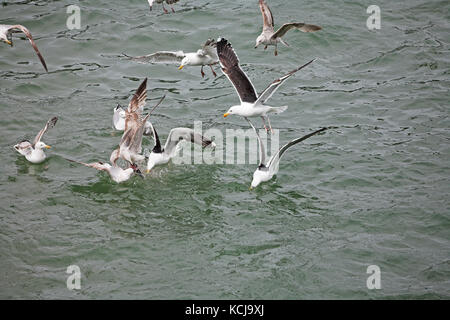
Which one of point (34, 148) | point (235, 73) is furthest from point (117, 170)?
point (235, 73)

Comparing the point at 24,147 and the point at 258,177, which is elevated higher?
the point at 24,147

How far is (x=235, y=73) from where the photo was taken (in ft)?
37.7

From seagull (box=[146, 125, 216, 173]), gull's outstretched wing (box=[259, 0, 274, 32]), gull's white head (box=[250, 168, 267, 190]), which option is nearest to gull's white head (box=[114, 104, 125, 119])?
seagull (box=[146, 125, 216, 173])

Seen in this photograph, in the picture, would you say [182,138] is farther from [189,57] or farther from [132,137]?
[189,57]

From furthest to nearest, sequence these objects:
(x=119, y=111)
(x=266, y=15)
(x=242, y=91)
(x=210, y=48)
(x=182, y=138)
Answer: (x=266, y=15), (x=119, y=111), (x=210, y=48), (x=182, y=138), (x=242, y=91)

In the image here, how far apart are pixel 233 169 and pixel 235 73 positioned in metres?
1.77

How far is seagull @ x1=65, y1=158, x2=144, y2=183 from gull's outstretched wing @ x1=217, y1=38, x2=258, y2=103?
2296 mm

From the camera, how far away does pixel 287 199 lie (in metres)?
10.9

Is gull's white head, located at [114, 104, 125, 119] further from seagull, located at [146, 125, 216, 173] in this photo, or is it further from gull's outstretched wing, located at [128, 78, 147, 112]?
seagull, located at [146, 125, 216, 173]

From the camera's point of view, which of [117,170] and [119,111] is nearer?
[117,170]

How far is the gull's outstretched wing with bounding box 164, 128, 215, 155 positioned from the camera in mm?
11180
